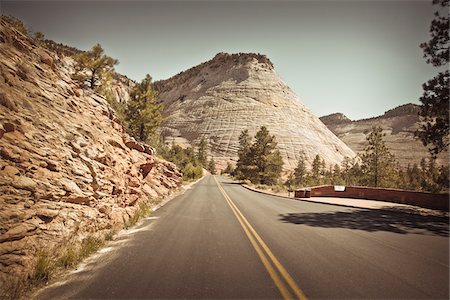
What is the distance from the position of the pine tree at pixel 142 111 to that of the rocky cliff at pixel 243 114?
4834cm

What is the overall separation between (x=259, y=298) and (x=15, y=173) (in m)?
5.58

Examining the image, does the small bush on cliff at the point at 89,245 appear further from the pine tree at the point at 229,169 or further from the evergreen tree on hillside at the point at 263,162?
the pine tree at the point at 229,169

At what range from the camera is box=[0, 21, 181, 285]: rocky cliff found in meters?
4.45

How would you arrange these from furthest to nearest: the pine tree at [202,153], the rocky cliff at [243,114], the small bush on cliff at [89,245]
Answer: the rocky cliff at [243,114] < the pine tree at [202,153] < the small bush on cliff at [89,245]

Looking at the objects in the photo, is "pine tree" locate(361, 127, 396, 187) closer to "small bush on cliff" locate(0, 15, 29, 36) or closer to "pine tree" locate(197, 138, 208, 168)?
"small bush on cliff" locate(0, 15, 29, 36)

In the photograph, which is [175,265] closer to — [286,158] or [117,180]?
[117,180]

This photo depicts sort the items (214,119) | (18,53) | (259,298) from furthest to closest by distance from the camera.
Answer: (214,119) → (18,53) → (259,298)

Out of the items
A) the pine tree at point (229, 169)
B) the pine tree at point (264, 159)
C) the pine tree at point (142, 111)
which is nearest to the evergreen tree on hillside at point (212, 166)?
the pine tree at point (229, 169)

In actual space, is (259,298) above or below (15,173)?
below

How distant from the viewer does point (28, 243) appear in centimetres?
424

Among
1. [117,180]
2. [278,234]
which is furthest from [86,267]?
[278,234]

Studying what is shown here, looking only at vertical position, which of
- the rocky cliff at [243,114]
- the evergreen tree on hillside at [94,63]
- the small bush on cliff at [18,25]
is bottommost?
the small bush on cliff at [18,25]

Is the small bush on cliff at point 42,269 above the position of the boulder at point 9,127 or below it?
below

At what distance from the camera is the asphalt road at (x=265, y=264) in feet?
12.3
